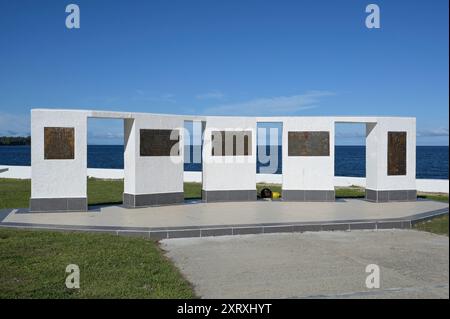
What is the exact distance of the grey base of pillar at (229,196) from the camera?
15664 millimetres

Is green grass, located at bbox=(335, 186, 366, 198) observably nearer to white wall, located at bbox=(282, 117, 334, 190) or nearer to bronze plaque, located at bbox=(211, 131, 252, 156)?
white wall, located at bbox=(282, 117, 334, 190)

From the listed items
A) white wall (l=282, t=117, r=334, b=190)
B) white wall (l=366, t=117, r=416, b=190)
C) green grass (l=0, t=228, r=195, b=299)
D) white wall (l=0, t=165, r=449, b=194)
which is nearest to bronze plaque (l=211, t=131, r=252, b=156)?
white wall (l=282, t=117, r=334, b=190)

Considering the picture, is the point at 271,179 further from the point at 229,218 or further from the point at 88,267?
the point at 88,267

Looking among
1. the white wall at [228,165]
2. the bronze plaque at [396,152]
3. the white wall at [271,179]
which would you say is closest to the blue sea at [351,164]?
the white wall at [228,165]

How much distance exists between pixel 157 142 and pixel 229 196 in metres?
3.10

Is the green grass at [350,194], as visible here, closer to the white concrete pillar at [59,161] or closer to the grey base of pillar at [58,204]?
the grey base of pillar at [58,204]

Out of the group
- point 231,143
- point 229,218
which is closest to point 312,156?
point 231,143

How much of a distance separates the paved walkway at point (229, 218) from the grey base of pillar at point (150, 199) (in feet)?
1.02
